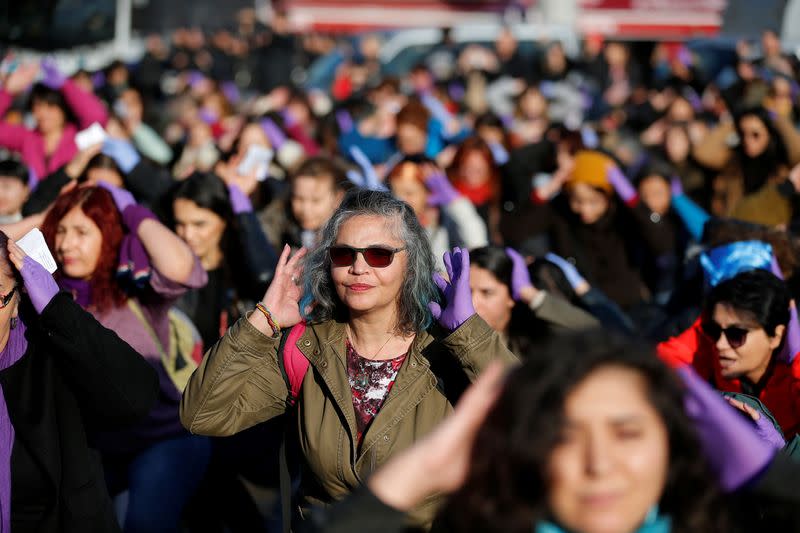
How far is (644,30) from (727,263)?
54.8 ft

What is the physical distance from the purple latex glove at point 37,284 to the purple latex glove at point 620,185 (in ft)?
14.8

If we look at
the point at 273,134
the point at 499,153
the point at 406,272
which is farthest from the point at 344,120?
the point at 406,272

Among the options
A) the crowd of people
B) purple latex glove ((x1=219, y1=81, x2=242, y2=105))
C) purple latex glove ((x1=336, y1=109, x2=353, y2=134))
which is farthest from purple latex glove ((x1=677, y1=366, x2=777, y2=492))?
purple latex glove ((x1=219, y1=81, x2=242, y2=105))

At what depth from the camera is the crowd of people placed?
7.18 ft

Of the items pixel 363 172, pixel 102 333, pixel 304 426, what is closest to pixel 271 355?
pixel 304 426

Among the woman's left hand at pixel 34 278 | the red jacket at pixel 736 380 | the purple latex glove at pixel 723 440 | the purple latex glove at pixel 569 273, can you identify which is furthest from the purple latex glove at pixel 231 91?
the purple latex glove at pixel 723 440

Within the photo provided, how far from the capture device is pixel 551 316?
507cm

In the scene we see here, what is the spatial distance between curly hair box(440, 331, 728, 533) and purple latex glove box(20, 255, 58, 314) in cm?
169

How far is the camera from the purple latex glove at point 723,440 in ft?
7.55

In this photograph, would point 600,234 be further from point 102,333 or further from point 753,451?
point 753,451

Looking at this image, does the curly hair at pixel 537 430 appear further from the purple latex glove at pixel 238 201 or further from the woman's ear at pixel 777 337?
the purple latex glove at pixel 238 201

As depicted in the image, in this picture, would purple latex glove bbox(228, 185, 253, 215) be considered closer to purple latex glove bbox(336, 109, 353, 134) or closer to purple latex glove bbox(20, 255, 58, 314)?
purple latex glove bbox(20, 255, 58, 314)

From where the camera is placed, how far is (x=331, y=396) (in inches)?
132

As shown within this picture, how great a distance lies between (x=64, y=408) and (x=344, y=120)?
802cm
